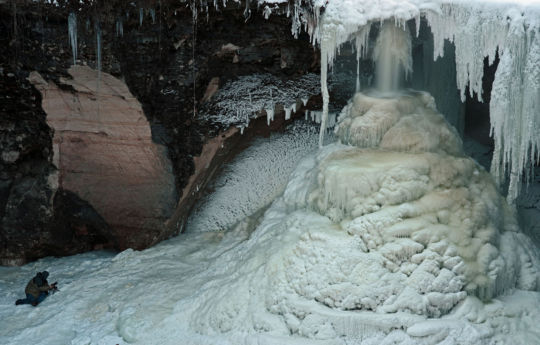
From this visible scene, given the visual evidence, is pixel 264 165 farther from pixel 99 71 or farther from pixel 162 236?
pixel 99 71

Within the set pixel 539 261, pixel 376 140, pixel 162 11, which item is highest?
pixel 162 11

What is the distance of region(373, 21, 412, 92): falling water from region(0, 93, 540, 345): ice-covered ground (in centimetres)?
34


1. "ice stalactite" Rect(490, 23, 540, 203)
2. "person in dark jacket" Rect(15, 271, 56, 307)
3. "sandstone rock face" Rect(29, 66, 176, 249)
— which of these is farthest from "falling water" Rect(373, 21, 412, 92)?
"person in dark jacket" Rect(15, 271, 56, 307)

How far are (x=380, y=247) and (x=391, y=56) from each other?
2223mm

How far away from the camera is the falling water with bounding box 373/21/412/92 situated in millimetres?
6074

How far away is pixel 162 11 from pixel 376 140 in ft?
9.95

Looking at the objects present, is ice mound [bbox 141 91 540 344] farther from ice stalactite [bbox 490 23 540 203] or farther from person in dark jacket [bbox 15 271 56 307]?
person in dark jacket [bbox 15 271 56 307]

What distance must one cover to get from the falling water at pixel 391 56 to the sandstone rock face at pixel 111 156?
11.3 ft

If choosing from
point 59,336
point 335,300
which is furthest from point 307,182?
point 59,336

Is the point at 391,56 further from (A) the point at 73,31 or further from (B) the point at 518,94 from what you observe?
(A) the point at 73,31

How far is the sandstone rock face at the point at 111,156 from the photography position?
25.9ft

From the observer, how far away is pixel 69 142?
330 inches

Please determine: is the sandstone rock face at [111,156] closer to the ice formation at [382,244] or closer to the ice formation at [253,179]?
the ice formation at [253,179]

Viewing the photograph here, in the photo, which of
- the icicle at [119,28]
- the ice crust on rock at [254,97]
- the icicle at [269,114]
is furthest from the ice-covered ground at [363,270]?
the icicle at [119,28]
